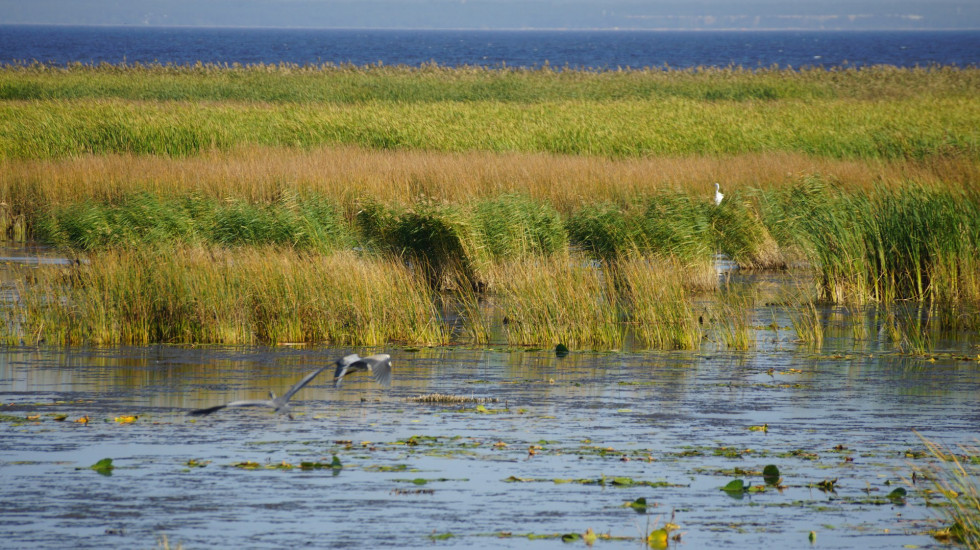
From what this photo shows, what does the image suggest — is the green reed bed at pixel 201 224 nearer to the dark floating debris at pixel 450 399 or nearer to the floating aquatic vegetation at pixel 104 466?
the dark floating debris at pixel 450 399

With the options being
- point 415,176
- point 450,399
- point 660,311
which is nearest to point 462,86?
point 415,176

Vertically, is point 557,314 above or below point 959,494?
above

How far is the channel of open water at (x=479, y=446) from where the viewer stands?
24.0 feet

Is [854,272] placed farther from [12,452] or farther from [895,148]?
[895,148]

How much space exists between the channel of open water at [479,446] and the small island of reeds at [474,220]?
25.3 inches

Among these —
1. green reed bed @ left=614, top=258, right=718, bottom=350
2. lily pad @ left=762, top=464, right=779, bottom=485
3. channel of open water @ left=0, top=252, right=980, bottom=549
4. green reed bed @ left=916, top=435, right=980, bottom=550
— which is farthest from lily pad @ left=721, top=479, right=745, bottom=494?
green reed bed @ left=614, top=258, right=718, bottom=350

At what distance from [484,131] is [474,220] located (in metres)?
14.0

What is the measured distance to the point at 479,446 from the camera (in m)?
9.09

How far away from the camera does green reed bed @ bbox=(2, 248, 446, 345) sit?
43.9ft

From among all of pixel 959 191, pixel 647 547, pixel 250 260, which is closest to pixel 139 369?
pixel 250 260

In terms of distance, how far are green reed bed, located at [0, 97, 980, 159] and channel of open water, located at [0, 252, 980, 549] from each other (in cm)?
1656

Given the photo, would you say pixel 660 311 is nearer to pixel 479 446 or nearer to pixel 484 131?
pixel 479 446

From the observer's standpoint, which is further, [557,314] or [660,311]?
[660,311]

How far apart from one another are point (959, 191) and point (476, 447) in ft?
33.4
